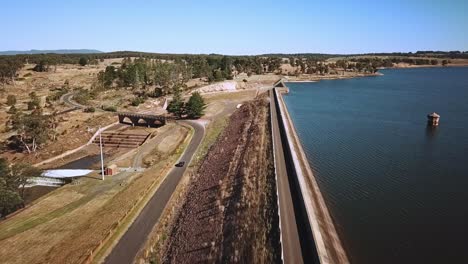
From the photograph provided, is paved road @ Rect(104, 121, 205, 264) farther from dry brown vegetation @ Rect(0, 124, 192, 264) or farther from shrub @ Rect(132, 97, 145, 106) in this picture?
shrub @ Rect(132, 97, 145, 106)

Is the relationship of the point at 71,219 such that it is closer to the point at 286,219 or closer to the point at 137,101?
the point at 286,219

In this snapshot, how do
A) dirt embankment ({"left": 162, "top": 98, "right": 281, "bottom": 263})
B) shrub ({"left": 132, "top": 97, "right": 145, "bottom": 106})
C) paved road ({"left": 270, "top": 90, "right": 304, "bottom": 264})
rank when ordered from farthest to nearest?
1. shrub ({"left": 132, "top": 97, "right": 145, "bottom": 106})
2. dirt embankment ({"left": 162, "top": 98, "right": 281, "bottom": 263})
3. paved road ({"left": 270, "top": 90, "right": 304, "bottom": 264})

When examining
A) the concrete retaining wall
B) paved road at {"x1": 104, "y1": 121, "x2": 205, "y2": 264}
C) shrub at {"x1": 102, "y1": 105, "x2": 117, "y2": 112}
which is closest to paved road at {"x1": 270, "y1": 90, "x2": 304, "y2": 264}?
the concrete retaining wall

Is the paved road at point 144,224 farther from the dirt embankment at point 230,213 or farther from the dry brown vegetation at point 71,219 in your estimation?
the dirt embankment at point 230,213

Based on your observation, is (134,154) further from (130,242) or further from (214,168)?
(130,242)

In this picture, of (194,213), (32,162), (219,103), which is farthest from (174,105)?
(194,213)

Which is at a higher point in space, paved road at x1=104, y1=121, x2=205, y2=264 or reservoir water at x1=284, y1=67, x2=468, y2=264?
reservoir water at x1=284, y1=67, x2=468, y2=264
